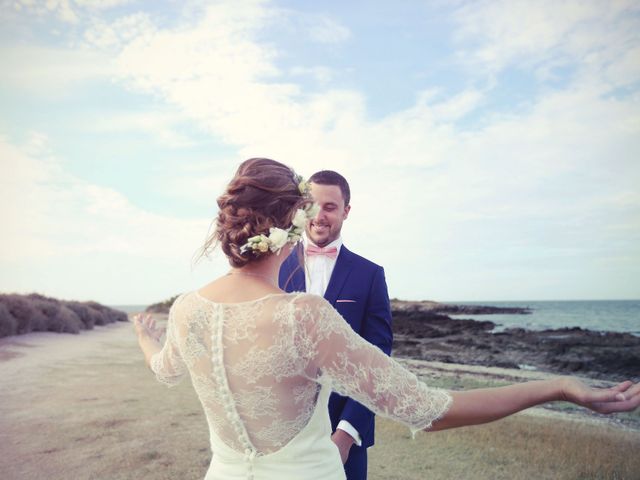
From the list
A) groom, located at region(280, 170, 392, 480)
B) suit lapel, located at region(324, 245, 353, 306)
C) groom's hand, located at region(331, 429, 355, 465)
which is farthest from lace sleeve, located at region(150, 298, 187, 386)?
suit lapel, located at region(324, 245, 353, 306)

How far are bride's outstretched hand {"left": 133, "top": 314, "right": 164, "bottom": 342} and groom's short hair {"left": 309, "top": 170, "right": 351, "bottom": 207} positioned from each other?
156cm

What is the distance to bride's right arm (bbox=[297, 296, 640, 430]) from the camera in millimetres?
1718

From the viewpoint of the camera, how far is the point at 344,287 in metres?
3.50

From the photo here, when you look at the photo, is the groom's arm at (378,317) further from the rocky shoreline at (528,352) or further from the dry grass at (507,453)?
the rocky shoreline at (528,352)

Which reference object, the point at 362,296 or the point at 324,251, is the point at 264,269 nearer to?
the point at 362,296

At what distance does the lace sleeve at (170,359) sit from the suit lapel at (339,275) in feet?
4.49

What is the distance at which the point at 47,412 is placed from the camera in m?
7.50

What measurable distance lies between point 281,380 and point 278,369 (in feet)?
0.16

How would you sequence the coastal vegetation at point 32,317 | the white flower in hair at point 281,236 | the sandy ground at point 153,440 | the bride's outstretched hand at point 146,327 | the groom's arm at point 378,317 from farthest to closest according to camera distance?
1. the coastal vegetation at point 32,317
2. the sandy ground at point 153,440
3. the groom's arm at point 378,317
4. the bride's outstretched hand at point 146,327
5. the white flower in hair at point 281,236

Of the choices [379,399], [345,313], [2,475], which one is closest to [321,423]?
[379,399]

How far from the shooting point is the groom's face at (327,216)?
3.72 m

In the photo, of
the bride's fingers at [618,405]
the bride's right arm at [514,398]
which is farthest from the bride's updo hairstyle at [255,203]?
the bride's fingers at [618,405]

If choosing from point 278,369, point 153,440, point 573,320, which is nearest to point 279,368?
point 278,369

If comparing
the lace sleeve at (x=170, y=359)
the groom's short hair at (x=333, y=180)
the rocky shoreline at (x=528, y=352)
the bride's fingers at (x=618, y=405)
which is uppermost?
the groom's short hair at (x=333, y=180)
